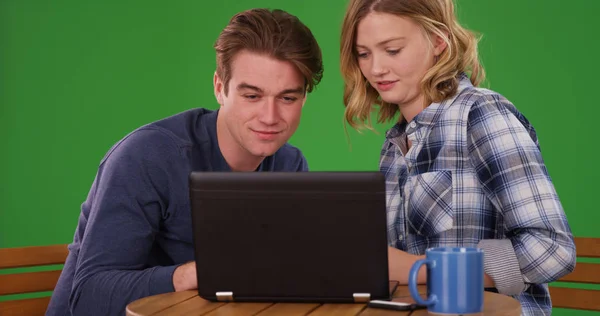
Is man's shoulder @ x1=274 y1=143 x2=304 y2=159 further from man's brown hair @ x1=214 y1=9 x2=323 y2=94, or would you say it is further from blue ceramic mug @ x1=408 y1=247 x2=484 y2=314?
blue ceramic mug @ x1=408 y1=247 x2=484 y2=314

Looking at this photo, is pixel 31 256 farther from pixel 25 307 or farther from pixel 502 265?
pixel 502 265

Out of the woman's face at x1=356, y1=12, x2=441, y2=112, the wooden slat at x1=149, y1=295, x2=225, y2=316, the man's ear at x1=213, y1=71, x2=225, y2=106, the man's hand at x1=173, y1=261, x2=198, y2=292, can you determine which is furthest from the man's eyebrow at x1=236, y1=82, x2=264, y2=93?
the wooden slat at x1=149, y1=295, x2=225, y2=316

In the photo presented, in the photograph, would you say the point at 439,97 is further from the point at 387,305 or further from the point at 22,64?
the point at 22,64

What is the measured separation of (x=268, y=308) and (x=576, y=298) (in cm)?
166

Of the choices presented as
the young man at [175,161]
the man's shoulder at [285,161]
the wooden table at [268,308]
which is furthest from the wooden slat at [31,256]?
the wooden table at [268,308]

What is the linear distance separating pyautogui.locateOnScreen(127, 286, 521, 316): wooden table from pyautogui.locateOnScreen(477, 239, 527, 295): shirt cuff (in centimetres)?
17

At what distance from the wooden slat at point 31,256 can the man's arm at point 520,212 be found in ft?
4.65

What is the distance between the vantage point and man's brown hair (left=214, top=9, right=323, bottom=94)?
210 centimetres

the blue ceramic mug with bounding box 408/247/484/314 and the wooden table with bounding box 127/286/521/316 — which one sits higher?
the blue ceramic mug with bounding box 408/247/484/314

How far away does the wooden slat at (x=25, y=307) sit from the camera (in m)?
2.46

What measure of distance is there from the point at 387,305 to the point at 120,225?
28.0 inches

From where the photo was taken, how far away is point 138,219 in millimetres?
1917

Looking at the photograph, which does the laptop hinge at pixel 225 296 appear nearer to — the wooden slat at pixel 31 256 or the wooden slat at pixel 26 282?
the wooden slat at pixel 31 256

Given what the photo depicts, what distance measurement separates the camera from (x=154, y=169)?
200cm
